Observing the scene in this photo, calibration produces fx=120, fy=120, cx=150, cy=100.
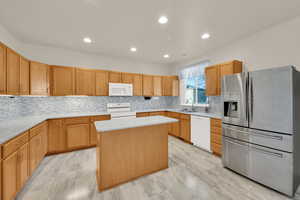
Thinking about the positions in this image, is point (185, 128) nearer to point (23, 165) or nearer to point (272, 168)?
point (272, 168)

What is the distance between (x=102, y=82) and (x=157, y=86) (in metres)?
2.09

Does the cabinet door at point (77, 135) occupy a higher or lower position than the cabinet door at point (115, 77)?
lower

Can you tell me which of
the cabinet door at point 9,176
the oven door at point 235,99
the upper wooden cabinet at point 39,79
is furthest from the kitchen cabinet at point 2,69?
the oven door at point 235,99

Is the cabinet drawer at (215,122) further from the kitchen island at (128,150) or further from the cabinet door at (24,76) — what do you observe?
the cabinet door at (24,76)

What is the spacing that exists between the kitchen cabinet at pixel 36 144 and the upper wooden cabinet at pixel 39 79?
81cm

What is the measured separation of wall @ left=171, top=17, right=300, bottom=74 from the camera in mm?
2259

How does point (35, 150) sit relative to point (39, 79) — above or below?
below

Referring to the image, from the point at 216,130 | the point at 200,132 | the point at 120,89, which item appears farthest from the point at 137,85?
the point at 216,130

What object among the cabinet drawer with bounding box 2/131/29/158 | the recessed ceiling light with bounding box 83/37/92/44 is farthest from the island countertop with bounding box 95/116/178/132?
the recessed ceiling light with bounding box 83/37/92/44

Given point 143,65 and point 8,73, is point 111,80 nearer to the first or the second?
point 143,65

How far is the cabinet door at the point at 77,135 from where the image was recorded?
125 inches

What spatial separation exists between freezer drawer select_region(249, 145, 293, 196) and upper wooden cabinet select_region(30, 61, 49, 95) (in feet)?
15.1

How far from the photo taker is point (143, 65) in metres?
5.00

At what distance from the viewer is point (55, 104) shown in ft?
11.6
